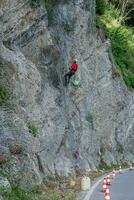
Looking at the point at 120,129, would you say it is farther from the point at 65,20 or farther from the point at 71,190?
the point at 71,190

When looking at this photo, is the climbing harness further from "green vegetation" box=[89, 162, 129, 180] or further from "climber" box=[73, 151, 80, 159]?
"green vegetation" box=[89, 162, 129, 180]

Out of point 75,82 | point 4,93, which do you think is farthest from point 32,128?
point 75,82

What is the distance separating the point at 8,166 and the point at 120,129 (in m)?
24.1

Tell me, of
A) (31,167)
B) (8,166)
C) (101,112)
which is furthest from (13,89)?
(101,112)

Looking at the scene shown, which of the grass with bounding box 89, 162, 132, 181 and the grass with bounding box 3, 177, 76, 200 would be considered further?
the grass with bounding box 89, 162, 132, 181

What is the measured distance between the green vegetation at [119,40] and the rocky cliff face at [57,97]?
2487 mm

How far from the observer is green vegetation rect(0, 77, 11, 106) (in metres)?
17.7

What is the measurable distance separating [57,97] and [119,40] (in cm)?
2004

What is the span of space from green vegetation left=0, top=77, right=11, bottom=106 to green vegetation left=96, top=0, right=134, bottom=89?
72.6ft

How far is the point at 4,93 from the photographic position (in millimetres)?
18047

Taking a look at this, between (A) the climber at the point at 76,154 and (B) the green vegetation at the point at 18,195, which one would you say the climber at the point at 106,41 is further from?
(B) the green vegetation at the point at 18,195

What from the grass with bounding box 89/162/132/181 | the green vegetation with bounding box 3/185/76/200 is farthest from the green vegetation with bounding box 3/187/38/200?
the grass with bounding box 89/162/132/181

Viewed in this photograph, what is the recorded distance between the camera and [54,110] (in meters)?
24.2

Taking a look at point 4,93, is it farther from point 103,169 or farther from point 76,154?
point 103,169
